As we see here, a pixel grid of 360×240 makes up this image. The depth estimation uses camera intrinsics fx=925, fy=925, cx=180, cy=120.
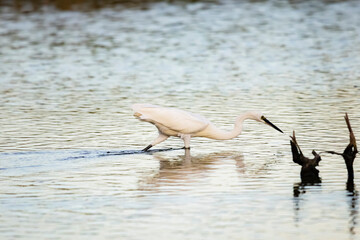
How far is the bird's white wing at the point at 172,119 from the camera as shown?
13.4 meters

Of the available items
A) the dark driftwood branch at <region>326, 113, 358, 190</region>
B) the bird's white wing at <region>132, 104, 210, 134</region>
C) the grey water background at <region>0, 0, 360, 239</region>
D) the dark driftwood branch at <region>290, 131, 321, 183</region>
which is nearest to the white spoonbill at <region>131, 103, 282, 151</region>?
the bird's white wing at <region>132, 104, 210, 134</region>

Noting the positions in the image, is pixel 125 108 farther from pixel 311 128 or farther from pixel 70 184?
pixel 70 184

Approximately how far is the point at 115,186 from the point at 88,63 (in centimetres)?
1202

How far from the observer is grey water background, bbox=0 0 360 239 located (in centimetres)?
940

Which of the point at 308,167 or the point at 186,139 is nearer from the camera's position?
the point at 308,167

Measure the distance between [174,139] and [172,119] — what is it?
148 cm

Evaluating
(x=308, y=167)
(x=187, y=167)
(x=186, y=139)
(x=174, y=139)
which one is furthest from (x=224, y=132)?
(x=308, y=167)

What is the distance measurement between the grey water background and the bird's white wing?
37cm

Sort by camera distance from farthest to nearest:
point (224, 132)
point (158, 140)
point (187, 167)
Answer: point (224, 132), point (158, 140), point (187, 167)

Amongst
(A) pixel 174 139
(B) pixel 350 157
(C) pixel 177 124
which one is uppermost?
(B) pixel 350 157

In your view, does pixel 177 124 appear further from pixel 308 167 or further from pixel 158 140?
pixel 308 167

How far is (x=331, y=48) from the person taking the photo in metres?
23.9

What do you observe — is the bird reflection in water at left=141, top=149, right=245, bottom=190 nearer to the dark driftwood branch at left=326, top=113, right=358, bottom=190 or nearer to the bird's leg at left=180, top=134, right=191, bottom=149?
the bird's leg at left=180, top=134, right=191, bottom=149

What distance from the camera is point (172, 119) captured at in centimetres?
1336
